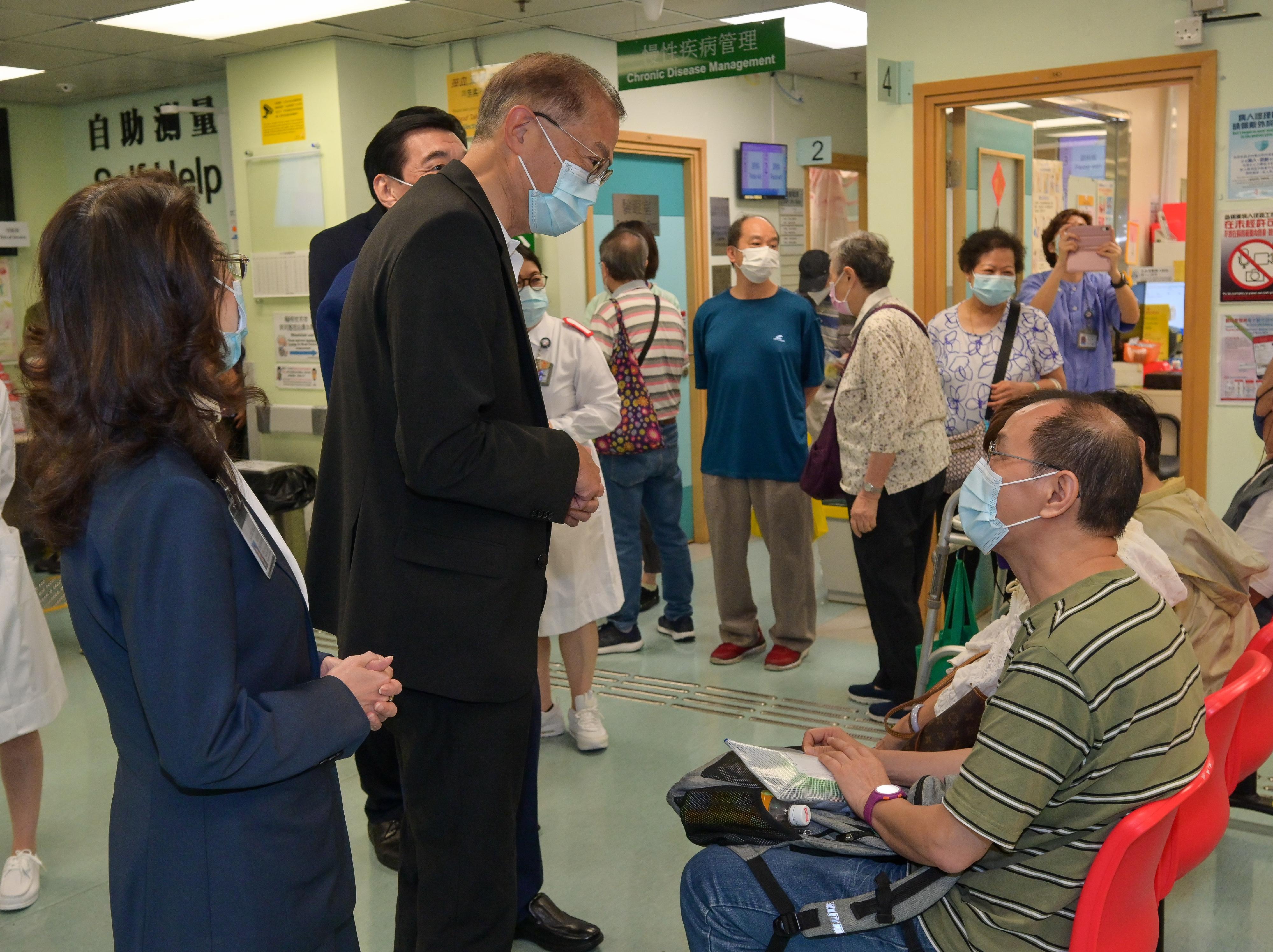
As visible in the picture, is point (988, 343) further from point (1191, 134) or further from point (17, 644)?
point (17, 644)

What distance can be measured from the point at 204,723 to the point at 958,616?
2807mm

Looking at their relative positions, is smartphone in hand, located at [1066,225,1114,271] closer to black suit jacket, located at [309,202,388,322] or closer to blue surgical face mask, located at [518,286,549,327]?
blue surgical face mask, located at [518,286,549,327]

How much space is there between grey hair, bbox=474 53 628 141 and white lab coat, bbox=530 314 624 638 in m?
1.61

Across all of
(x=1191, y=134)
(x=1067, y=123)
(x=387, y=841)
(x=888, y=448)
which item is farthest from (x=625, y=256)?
(x=1067, y=123)

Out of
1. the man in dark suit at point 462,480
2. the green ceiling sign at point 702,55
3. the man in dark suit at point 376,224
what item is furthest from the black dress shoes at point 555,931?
the green ceiling sign at point 702,55

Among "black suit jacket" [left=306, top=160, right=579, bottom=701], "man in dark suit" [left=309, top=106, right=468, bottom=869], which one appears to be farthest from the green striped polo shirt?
"man in dark suit" [left=309, top=106, right=468, bottom=869]

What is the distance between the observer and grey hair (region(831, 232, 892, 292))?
12.8 ft

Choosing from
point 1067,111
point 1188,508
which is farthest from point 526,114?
point 1067,111

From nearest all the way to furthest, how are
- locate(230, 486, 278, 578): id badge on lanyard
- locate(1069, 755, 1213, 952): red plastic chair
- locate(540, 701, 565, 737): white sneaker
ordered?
locate(230, 486, 278, 578): id badge on lanyard
locate(1069, 755, 1213, 952): red plastic chair
locate(540, 701, 565, 737): white sneaker

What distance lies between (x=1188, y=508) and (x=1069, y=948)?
1.21 m

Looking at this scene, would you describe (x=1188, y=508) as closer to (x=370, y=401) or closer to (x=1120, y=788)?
(x=1120, y=788)

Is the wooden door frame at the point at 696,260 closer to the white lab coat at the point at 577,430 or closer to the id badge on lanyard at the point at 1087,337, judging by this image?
the id badge on lanyard at the point at 1087,337

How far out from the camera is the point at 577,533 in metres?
3.49

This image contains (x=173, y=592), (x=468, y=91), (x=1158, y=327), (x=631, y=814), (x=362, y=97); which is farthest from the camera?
(x=1158, y=327)
